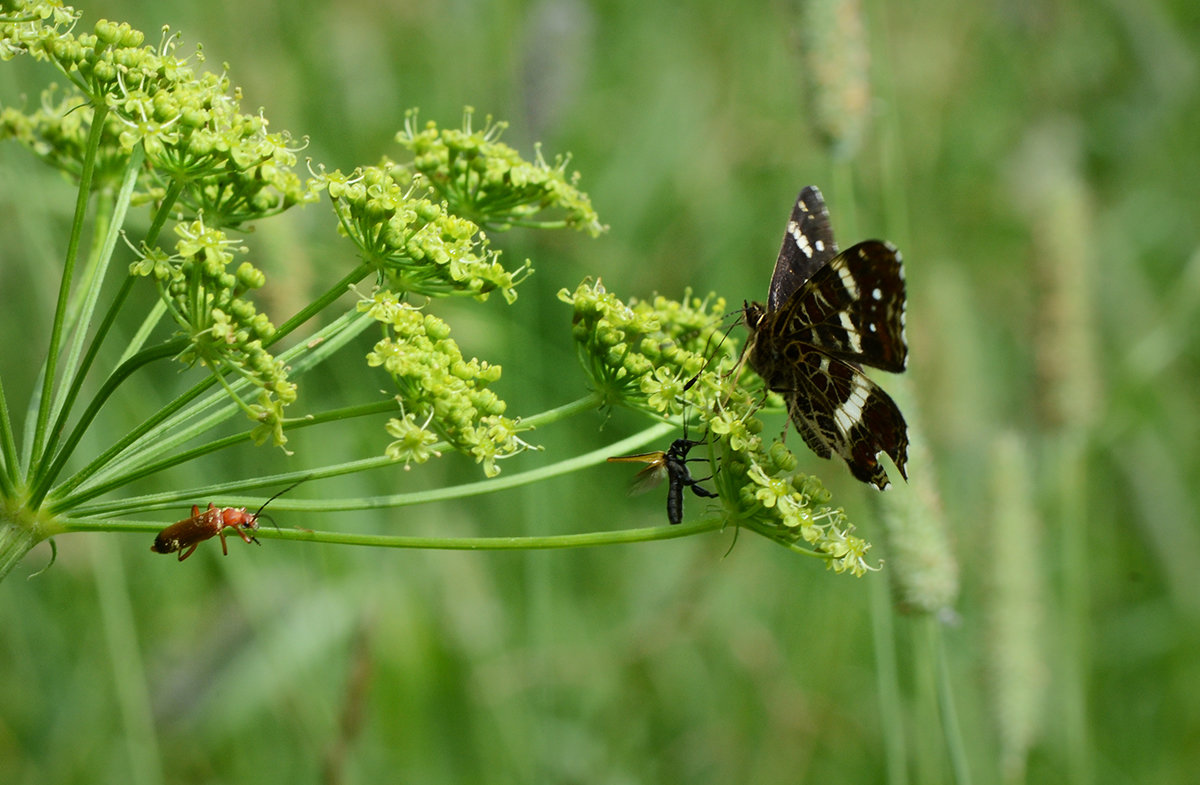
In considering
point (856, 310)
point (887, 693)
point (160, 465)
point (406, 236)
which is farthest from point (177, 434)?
point (887, 693)

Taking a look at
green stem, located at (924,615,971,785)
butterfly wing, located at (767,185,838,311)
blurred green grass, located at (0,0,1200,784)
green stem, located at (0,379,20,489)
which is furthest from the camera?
blurred green grass, located at (0,0,1200,784)

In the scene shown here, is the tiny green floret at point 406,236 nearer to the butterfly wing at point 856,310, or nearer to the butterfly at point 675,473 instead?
the butterfly at point 675,473

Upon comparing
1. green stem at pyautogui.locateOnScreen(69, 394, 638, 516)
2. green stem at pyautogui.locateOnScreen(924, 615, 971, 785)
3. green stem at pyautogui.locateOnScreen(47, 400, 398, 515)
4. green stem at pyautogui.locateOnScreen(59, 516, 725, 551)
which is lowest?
green stem at pyautogui.locateOnScreen(924, 615, 971, 785)

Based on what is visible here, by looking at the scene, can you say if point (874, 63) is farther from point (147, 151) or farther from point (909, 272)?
point (147, 151)

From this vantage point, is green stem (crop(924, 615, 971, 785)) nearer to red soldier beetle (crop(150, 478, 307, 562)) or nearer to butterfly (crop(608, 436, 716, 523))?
butterfly (crop(608, 436, 716, 523))

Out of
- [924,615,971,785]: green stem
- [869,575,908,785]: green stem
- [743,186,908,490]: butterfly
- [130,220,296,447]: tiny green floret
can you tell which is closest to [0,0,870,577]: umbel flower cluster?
[130,220,296,447]: tiny green floret

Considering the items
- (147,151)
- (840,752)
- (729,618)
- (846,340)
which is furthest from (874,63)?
(147,151)

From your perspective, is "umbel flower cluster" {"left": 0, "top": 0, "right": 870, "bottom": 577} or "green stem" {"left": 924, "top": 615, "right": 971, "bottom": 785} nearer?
"umbel flower cluster" {"left": 0, "top": 0, "right": 870, "bottom": 577}

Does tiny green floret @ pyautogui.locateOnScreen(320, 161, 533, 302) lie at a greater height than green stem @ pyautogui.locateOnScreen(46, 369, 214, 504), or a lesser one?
greater
